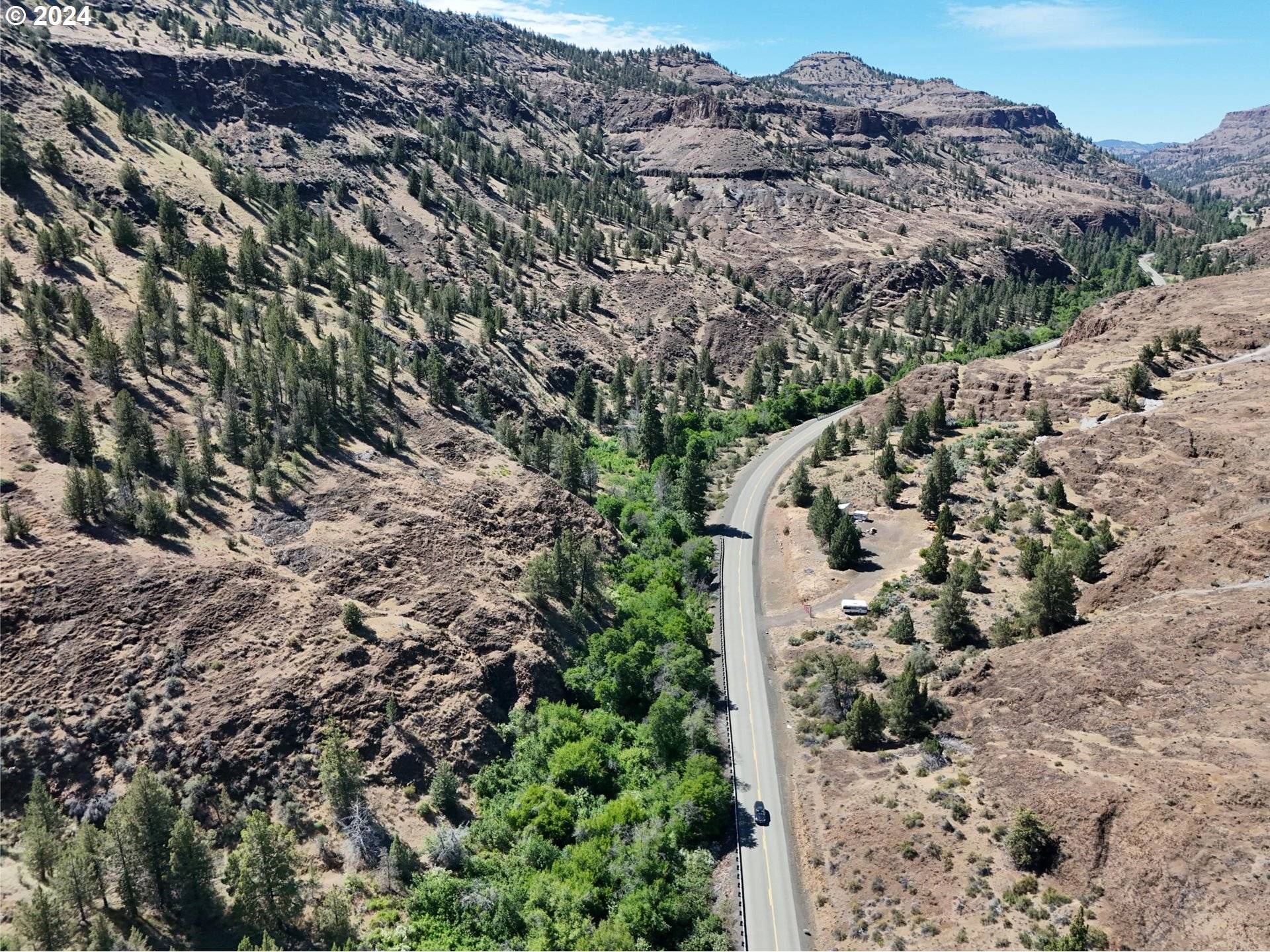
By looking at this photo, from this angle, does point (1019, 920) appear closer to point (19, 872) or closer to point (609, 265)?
point (19, 872)

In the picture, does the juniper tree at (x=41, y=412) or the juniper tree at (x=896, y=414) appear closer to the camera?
the juniper tree at (x=41, y=412)

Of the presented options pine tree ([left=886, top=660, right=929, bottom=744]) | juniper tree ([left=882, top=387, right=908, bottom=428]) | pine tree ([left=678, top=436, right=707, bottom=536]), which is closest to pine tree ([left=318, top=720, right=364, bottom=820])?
pine tree ([left=886, top=660, right=929, bottom=744])

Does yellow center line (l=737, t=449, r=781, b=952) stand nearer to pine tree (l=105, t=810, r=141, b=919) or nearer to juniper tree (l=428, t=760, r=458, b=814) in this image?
juniper tree (l=428, t=760, r=458, b=814)

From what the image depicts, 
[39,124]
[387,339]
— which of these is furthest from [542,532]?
[39,124]

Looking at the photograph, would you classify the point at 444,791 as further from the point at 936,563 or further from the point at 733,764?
the point at 936,563

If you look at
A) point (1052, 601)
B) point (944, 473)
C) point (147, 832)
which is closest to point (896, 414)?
point (944, 473)

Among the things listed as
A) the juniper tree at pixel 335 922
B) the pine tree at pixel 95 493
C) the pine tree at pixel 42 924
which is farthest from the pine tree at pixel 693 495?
the pine tree at pixel 42 924

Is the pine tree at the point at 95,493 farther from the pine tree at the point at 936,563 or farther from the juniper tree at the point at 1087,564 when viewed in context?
the juniper tree at the point at 1087,564
